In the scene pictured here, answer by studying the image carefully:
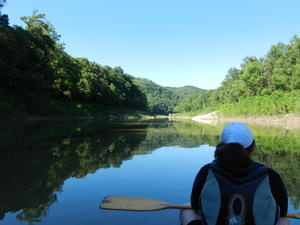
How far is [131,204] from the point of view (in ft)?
9.96

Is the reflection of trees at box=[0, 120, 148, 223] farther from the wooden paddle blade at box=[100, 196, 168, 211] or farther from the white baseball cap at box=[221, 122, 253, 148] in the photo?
the white baseball cap at box=[221, 122, 253, 148]

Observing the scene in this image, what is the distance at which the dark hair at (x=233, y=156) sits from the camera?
193cm

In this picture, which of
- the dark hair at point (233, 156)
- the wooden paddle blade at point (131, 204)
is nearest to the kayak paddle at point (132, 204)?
the wooden paddle blade at point (131, 204)

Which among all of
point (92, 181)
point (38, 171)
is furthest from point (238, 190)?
point (38, 171)

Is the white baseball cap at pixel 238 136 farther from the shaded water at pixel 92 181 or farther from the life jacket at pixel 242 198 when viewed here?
the shaded water at pixel 92 181

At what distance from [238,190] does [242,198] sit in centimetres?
7

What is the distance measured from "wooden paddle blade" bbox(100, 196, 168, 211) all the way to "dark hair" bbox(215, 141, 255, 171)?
49.1 inches

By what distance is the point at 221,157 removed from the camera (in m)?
2.00

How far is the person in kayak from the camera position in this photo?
1.89 meters

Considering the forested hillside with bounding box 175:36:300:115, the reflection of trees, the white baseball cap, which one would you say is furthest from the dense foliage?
the forested hillside with bounding box 175:36:300:115

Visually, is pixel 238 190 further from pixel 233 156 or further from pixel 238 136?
pixel 238 136

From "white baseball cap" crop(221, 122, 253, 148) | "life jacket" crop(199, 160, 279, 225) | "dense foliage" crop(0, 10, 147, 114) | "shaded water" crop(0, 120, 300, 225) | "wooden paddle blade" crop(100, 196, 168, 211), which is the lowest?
"shaded water" crop(0, 120, 300, 225)

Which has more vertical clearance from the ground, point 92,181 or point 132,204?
point 132,204

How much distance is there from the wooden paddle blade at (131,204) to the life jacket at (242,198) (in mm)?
1088
